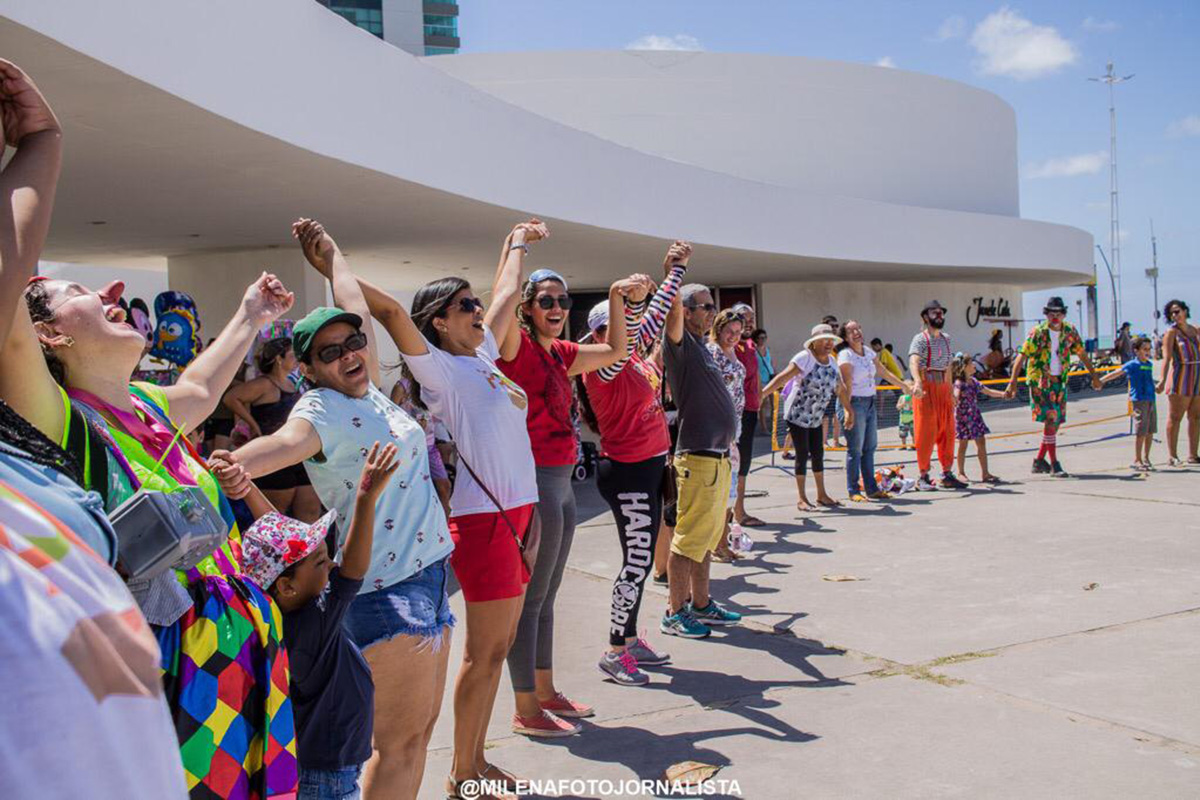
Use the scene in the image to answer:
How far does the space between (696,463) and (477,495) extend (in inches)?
85.4

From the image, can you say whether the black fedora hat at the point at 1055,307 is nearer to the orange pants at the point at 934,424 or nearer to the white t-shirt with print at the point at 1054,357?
the white t-shirt with print at the point at 1054,357

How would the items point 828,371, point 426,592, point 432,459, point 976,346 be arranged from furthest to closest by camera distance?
point 976,346 → point 828,371 → point 432,459 → point 426,592

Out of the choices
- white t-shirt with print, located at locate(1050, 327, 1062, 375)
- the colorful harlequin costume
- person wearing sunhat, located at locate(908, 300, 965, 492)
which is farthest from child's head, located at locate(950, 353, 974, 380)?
the colorful harlequin costume

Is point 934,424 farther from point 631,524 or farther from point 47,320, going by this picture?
point 47,320

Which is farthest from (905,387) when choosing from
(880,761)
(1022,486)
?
(880,761)

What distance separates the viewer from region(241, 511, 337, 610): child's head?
2.38 m

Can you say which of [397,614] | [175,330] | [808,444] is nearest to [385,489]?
[397,614]

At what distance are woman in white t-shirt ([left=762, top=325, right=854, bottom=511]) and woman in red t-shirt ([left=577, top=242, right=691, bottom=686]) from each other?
451 cm

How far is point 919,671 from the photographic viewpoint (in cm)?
468

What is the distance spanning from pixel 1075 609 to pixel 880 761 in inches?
97.2

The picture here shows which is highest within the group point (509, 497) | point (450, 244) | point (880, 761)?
point (450, 244)

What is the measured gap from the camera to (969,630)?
17.4ft

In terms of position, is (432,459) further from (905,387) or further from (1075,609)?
(905,387)

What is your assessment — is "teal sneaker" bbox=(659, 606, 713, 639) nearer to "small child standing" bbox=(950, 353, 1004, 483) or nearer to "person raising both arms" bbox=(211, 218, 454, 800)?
"person raising both arms" bbox=(211, 218, 454, 800)
